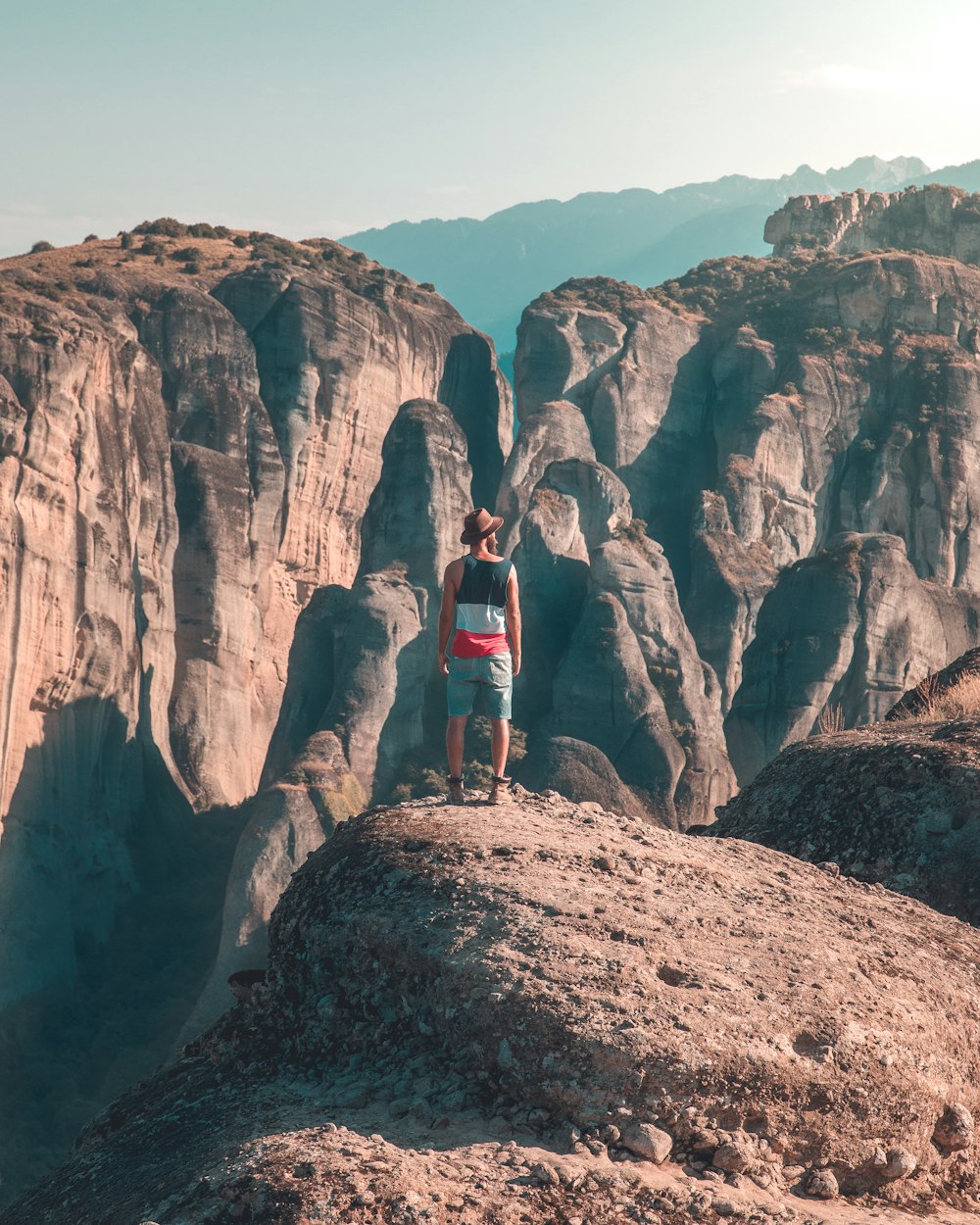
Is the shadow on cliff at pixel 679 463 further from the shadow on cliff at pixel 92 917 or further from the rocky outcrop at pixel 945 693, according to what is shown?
the rocky outcrop at pixel 945 693

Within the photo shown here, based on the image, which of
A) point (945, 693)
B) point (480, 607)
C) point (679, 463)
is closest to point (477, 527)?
point (480, 607)

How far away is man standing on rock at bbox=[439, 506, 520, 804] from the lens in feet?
30.4

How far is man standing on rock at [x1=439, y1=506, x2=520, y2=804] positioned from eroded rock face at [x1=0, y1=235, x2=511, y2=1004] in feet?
107

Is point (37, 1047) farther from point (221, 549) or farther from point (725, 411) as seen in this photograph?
point (725, 411)

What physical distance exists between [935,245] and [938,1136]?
251 ft

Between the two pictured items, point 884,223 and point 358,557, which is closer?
point 358,557

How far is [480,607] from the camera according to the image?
9.30m

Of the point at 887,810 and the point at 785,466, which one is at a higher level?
the point at 785,466

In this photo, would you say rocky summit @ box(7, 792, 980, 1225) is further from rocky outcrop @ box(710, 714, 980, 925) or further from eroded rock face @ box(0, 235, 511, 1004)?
eroded rock face @ box(0, 235, 511, 1004)

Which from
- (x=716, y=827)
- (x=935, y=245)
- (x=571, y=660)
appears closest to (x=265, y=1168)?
(x=716, y=827)

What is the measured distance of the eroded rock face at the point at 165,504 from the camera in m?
40.4

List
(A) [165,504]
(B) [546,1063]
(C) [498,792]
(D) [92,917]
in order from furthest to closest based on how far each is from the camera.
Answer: (A) [165,504], (D) [92,917], (C) [498,792], (B) [546,1063]

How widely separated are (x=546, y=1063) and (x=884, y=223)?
262 ft

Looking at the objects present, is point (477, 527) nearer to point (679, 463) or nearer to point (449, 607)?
point (449, 607)
